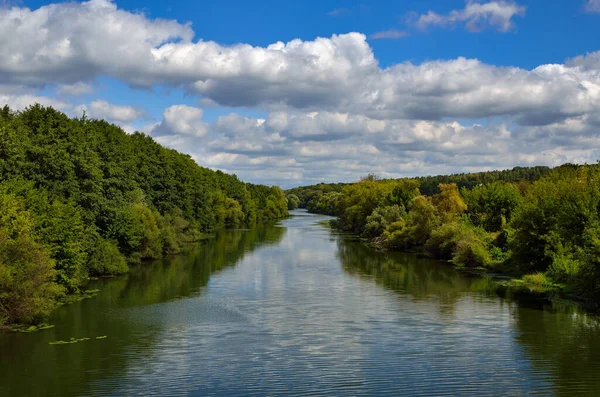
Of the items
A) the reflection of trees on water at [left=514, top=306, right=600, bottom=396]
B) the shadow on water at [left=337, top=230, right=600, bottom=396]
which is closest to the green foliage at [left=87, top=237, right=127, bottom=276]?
the shadow on water at [left=337, top=230, right=600, bottom=396]

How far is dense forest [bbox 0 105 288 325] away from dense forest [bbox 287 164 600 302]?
2944 cm

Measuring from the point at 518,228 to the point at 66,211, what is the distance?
115 ft

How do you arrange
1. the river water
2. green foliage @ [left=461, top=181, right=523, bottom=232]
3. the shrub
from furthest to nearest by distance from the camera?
Result: green foliage @ [left=461, top=181, right=523, bottom=232], the shrub, the river water

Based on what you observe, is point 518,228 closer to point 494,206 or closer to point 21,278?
point 494,206

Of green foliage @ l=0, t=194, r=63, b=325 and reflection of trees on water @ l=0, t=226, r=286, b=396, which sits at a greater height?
green foliage @ l=0, t=194, r=63, b=325

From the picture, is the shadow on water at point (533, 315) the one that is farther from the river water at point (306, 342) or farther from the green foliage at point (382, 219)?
the green foliage at point (382, 219)

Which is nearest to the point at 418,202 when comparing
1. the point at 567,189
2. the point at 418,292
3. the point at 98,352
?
the point at 567,189

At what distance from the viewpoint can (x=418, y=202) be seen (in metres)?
70.9

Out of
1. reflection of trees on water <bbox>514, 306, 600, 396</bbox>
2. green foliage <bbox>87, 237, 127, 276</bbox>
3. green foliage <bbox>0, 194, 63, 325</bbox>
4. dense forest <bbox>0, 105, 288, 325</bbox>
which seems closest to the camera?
reflection of trees on water <bbox>514, 306, 600, 396</bbox>

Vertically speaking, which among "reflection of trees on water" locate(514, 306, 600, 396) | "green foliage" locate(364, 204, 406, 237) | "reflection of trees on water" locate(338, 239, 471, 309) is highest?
"green foliage" locate(364, 204, 406, 237)

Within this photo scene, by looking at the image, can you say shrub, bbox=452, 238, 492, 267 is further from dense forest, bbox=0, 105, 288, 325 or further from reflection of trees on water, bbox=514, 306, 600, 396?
dense forest, bbox=0, 105, 288, 325

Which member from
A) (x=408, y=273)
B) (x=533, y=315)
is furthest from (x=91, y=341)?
(x=408, y=273)

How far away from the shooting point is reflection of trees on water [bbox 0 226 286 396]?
2194cm

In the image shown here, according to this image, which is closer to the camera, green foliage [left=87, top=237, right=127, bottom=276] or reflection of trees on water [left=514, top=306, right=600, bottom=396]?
reflection of trees on water [left=514, top=306, right=600, bottom=396]
